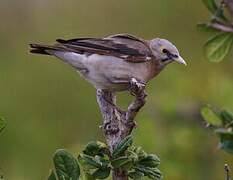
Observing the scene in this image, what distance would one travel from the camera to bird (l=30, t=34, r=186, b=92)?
2.33 meters

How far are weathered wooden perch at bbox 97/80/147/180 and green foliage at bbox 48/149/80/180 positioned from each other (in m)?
0.09

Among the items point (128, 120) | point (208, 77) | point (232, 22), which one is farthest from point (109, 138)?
point (208, 77)

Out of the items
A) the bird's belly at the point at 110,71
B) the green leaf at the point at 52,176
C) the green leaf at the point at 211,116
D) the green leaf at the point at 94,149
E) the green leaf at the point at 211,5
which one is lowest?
the green leaf at the point at 52,176

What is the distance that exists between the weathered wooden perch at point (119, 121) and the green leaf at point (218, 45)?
195mm

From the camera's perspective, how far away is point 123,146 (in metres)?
1.57

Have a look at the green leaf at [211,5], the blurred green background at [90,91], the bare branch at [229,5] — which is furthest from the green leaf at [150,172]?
the blurred green background at [90,91]

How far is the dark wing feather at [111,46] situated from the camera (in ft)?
7.68

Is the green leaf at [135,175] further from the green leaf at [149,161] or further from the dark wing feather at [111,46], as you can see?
the dark wing feather at [111,46]

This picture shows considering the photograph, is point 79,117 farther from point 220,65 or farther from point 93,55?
point 93,55

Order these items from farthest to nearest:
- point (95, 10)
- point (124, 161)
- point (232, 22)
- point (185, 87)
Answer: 1. point (95, 10)
2. point (185, 87)
3. point (232, 22)
4. point (124, 161)

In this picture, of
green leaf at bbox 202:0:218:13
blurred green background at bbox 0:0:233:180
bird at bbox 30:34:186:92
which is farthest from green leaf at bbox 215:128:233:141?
blurred green background at bbox 0:0:233:180

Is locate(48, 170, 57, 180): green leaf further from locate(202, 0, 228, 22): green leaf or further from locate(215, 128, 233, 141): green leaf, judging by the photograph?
locate(202, 0, 228, 22): green leaf

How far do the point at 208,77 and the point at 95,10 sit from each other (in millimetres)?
2685

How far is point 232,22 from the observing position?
1.83 metres
